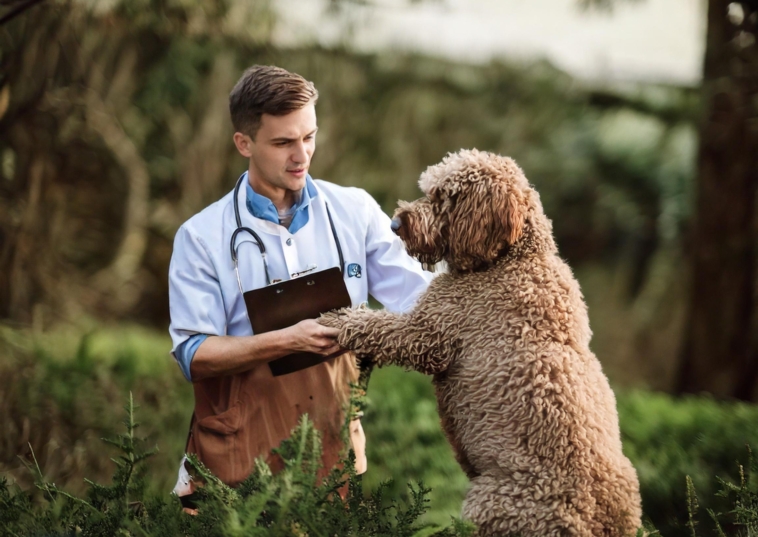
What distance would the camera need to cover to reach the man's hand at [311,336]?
3.24m

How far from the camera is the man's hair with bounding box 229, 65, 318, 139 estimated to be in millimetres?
3279

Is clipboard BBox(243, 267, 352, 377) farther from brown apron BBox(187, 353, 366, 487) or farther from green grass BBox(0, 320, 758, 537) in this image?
green grass BBox(0, 320, 758, 537)

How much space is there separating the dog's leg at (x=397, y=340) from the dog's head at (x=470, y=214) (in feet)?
0.88

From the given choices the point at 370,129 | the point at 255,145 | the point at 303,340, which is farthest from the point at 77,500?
the point at 370,129

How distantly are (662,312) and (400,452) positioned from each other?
634cm

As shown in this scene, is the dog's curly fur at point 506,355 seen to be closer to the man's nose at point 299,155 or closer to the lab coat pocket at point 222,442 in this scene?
the man's nose at point 299,155

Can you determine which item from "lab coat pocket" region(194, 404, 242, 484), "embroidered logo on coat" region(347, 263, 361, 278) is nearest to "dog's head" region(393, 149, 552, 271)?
"embroidered logo on coat" region(347, 263, 361, 278)

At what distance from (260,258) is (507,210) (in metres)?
1.02

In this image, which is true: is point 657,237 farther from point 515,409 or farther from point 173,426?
point 515,409

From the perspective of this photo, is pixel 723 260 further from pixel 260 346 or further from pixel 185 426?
pixel 260 346

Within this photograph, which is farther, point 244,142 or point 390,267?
point 390,267

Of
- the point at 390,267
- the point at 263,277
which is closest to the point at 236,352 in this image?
the point at 263,277

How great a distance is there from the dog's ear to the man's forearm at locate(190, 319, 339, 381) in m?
0.76

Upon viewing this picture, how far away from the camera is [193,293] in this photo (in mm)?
3348
